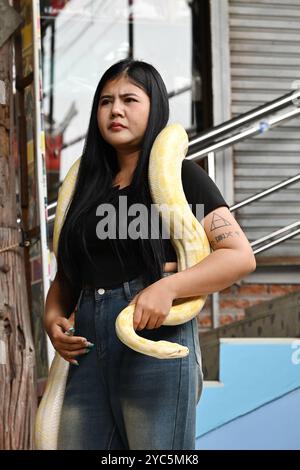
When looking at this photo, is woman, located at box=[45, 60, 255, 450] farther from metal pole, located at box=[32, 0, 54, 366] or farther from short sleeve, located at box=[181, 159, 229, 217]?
metal pole, located at box=[32, 0, 54, 366]

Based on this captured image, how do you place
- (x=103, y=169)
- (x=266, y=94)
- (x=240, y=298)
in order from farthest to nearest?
(x=266, y=94)
(x=240, y=298)
(x=103, y=169)

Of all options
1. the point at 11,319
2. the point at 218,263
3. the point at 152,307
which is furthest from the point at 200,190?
the point at 11,319

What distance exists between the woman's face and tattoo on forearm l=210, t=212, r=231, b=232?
31 cm

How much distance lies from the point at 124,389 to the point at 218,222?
49 centimetres

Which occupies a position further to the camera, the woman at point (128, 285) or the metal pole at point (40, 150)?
the metal pole at point (40, 150)

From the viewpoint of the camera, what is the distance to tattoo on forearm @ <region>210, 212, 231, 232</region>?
258cm

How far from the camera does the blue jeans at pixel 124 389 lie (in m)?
2.48

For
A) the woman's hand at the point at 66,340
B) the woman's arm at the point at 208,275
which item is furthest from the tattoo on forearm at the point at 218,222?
the woman's hand at the point at 66,340

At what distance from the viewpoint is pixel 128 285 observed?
257 cm

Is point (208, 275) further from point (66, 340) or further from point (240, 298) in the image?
point (240, 298)

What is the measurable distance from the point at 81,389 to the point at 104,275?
0.30m

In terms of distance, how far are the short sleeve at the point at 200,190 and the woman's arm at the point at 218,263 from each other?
0.02 m

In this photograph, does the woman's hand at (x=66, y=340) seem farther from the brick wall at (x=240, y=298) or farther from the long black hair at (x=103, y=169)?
the brick wall at (x=240, y=298)
